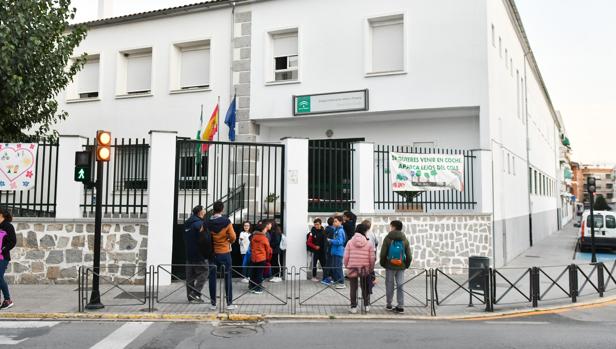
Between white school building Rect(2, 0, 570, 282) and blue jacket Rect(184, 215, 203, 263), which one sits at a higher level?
white school building Rect(2, 0, 570, 282)

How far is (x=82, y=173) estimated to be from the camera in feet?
28.5

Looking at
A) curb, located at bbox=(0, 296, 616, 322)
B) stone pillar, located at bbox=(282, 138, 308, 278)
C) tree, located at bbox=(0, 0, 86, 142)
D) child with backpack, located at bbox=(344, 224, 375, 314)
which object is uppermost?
tree, located at bbox=(0, 0, 86, 142)

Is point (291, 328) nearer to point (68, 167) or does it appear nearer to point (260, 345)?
point (260, 345)

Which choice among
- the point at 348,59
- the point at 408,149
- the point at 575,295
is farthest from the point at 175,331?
the point at 348,59

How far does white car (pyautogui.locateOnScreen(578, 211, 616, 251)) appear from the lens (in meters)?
20.0

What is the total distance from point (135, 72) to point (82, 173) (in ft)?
35.5

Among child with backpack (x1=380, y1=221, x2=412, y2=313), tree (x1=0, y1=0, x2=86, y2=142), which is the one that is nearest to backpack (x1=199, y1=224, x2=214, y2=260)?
child with backpack (x1=380, y1=221, x2=412, y2=313)

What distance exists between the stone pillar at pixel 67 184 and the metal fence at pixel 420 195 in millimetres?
7259

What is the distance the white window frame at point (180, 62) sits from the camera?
1717cm

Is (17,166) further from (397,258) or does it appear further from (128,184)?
(397,258)

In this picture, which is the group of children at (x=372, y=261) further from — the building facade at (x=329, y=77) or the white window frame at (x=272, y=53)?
the white window frame at (x=272, y=53)

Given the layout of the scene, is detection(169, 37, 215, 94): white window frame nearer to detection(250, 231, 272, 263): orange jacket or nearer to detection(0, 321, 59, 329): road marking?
detection(250, 231, 272, 263): orange jacket

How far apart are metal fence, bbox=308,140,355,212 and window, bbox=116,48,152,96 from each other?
8856 mm

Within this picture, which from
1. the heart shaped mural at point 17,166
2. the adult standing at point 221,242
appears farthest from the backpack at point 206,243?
the heart shaped mural at point 17,166
